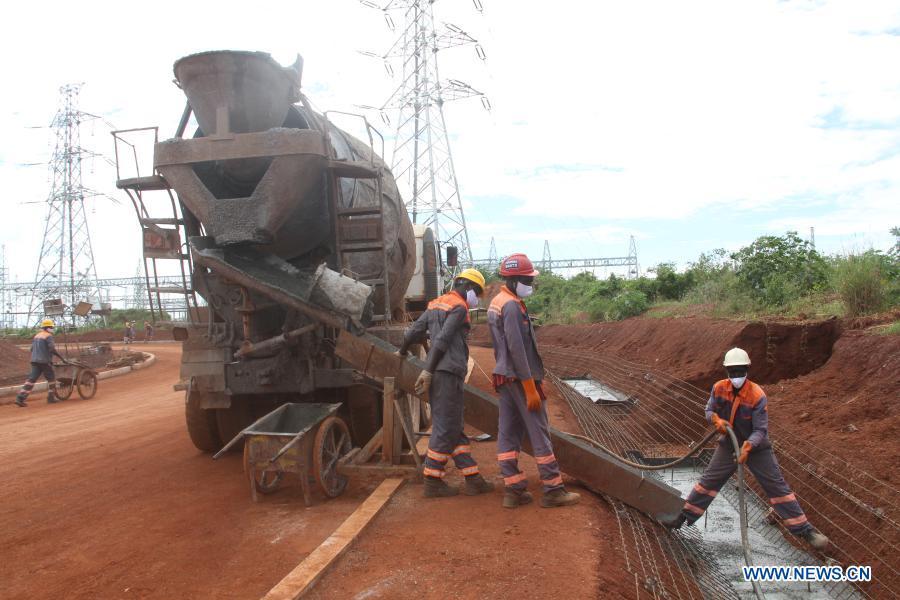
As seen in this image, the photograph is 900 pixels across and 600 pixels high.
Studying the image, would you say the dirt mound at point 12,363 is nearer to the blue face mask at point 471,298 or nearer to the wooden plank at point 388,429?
the wooden plank at point 388,429

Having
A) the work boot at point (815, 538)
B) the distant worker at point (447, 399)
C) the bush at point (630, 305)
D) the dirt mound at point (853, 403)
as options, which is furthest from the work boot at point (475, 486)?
the bush at point (630, 305)

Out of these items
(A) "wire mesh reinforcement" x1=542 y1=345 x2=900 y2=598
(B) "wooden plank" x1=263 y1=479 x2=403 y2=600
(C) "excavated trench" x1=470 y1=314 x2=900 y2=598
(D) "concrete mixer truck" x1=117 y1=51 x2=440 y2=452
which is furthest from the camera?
(D) "concrete mixer truck" x1=117 y1=51 x2=440 y2=452

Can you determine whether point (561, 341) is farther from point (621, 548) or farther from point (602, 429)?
point (621, 548)

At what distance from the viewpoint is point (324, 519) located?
4.76 meters

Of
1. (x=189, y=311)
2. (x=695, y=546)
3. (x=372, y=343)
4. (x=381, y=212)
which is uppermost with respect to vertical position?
(x=381, y=212)

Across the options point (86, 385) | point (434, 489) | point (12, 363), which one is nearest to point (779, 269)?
point (434, 489)

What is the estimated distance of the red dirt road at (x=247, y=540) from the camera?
11.8 feet

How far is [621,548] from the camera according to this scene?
162 inches

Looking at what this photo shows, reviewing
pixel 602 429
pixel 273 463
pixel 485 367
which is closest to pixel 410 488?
pixel 273 463

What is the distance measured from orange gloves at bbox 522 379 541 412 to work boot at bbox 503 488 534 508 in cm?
65

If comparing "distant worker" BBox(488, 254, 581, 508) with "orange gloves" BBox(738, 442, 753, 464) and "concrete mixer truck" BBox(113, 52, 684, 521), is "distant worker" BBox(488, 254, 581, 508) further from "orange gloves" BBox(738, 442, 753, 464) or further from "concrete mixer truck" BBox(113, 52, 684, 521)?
"orange gloves" BBox(738, 442, 753, 464)

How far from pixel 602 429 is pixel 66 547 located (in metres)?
6.39

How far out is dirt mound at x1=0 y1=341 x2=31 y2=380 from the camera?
18.5 meters

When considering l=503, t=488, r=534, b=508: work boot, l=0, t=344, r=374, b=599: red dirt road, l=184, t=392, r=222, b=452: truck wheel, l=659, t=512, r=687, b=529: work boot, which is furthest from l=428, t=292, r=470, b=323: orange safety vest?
l=184, t=392, r=222, b=452: truck wheel
